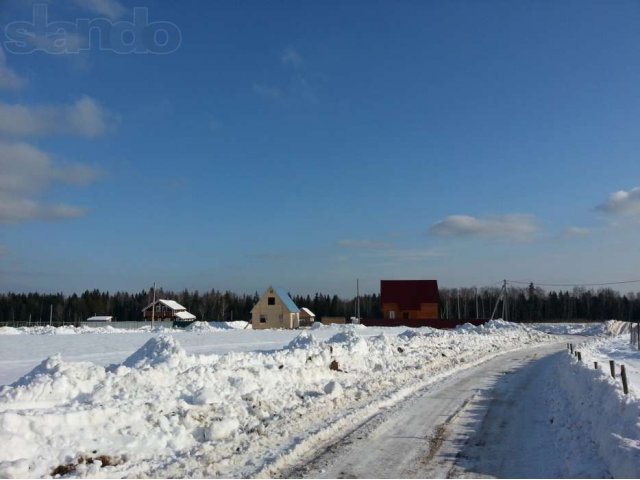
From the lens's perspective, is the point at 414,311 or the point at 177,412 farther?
the point at 414,311

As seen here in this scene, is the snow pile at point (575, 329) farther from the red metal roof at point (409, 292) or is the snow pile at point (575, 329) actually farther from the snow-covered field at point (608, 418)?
the snow-covered field at point (608, 418)

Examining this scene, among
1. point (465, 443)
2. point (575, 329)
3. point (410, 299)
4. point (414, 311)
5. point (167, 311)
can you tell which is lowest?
point (465, 443)

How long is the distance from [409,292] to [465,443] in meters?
60.2

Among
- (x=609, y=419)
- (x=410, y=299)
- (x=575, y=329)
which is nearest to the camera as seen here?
(x=609, y=419)

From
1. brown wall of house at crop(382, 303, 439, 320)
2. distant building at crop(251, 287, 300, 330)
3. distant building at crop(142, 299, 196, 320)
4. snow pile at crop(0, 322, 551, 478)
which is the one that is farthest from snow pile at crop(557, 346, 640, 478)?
distant building at crop(142, 299, 196, 320)

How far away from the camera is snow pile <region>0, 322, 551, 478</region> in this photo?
698cm

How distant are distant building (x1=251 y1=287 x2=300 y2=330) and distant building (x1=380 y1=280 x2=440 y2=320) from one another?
14.8 metres

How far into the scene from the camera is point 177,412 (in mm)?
9195

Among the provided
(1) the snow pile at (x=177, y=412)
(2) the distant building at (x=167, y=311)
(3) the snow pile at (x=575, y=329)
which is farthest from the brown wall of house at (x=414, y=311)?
(1) the snow pile at (x=177, y=412)

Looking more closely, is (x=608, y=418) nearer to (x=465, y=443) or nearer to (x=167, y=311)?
(x=465, y=443)

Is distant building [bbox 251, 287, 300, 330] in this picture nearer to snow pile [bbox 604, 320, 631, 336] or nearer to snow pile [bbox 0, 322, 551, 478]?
snow pile [bbox 604, 320, 631, 336]

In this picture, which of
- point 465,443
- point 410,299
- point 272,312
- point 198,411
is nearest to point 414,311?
point 410,299

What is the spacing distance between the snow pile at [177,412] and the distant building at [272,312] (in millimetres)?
42673

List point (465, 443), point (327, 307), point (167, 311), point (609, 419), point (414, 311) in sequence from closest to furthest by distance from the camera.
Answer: point (609, 419), point (465, 443), point (414, 311), point (167, 311), point (327, 307)
